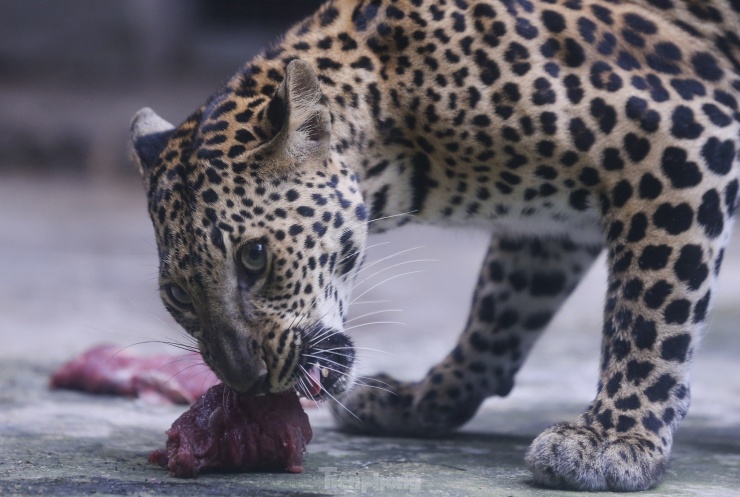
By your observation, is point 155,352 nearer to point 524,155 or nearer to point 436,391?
point 436,391

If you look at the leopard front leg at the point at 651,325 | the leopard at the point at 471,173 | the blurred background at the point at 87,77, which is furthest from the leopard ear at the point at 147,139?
the blurred background at the point at 87,77

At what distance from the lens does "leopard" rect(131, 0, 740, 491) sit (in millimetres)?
4965

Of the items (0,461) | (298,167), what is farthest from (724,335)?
(0,461)

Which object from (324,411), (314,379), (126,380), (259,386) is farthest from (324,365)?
(126,380)

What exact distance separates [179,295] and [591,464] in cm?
178

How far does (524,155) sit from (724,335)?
4.77m

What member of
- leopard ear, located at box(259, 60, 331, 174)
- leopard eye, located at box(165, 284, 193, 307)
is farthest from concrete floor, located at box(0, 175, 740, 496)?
leopard ear, located at box(259, 60, 331, 174)

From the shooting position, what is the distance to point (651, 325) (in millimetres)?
5207

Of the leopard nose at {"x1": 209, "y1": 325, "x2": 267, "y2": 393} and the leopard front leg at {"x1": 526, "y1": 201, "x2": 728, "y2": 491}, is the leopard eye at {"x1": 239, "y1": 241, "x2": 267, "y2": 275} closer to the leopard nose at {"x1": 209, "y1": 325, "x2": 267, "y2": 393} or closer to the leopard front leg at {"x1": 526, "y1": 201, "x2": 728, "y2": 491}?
the leopard nose at {"x1": 209, "y1": 325, "x2": 267, "y2": 393}

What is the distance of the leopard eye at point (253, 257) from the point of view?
4.93 metres

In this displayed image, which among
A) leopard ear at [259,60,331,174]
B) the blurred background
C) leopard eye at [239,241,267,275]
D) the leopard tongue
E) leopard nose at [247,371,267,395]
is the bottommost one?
leopard nose at [247,371,267,395]

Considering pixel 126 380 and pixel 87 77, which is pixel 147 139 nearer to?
pixel 126 380

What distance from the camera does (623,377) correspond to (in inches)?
204

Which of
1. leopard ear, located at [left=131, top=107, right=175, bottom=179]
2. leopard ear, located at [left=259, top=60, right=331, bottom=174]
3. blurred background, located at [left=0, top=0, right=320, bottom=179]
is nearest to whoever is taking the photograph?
leopard ear, located at [left=259, top=60, right=331, bottom=174]
